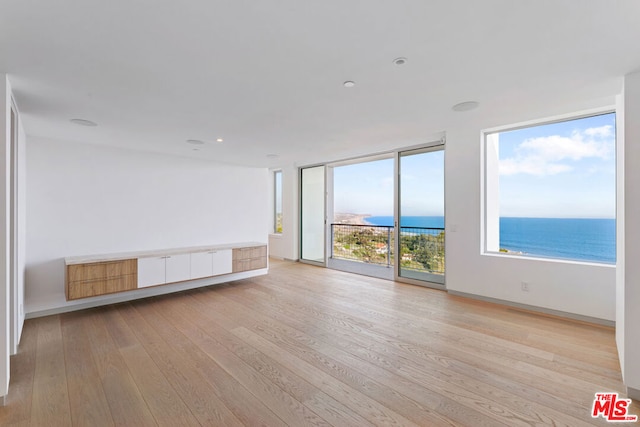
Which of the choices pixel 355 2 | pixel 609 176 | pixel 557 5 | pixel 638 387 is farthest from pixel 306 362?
pixel 609 176

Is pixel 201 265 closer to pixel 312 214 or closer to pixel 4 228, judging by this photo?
pixel 4 228

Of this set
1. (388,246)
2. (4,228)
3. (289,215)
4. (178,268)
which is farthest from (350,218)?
(4,228)

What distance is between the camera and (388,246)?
677 centimetres

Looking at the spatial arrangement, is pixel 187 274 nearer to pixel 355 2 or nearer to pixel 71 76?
pixel 71 76

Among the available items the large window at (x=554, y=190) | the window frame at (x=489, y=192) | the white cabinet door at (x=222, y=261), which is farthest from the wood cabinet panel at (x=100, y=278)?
the large window at (x=554, y=190)

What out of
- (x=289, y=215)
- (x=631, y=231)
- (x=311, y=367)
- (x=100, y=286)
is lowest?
(x=311, y=367)

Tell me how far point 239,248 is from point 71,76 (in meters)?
3.44

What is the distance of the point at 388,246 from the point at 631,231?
15.6 ft

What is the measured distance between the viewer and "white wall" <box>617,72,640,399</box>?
6.79 feet

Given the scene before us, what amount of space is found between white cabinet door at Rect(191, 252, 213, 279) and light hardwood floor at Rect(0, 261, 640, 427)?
0.74 meters

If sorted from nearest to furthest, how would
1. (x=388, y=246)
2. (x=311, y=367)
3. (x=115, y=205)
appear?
(x=311, y=367) < (x=115, y=205) < (x=388, y=246)

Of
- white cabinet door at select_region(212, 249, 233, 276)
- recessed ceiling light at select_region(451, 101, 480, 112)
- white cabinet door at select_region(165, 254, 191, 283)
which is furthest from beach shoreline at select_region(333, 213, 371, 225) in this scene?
recessed ceiling light at select_region(451, 101, 480, 112)

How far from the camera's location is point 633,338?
81.4 inches

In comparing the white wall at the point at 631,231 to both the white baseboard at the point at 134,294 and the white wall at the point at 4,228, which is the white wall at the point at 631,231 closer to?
the white wall at the point at 4,228
